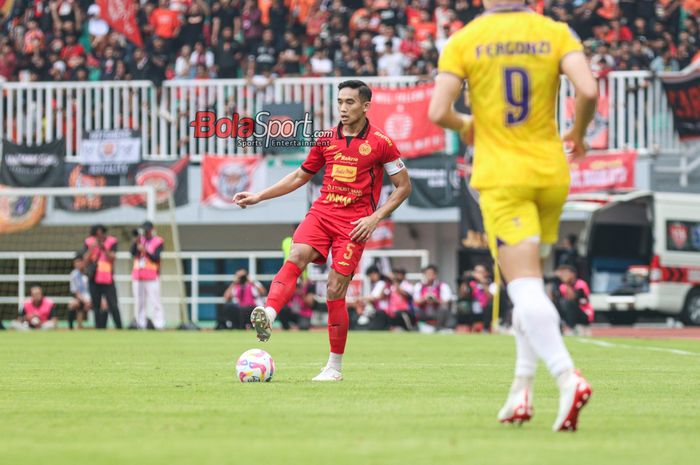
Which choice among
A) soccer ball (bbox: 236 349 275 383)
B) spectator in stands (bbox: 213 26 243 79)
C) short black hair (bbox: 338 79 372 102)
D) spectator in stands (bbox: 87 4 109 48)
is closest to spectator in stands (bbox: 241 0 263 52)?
spectator in stands (bbox: 213 26 243 79)

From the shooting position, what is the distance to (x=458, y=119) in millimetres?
7430

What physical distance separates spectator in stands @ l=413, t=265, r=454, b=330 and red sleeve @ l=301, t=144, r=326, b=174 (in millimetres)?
17112

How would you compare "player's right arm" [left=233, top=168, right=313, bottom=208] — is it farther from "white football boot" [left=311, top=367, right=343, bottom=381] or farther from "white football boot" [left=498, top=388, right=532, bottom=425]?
"white football boot" [left=498, top=388, right=532, bottom=425]

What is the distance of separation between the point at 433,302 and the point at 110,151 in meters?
8.20

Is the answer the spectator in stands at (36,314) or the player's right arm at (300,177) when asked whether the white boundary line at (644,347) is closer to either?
the player's right arm at (300,177)

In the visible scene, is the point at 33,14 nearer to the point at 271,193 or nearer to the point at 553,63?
the point at 271,193

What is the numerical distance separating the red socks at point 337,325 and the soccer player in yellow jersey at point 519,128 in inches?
157

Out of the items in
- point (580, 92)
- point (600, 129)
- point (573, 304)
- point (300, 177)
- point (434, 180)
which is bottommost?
→ point (573, 304)

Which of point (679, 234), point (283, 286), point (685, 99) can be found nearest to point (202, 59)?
point (685, 99)

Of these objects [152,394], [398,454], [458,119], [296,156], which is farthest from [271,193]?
[296,156]

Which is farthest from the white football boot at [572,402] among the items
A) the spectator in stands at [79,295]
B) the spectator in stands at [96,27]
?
the spectator in stands at [96,27]

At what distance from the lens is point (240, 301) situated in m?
28.7

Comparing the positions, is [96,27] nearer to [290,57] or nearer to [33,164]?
[33,164]

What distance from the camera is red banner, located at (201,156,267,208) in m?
31.4
